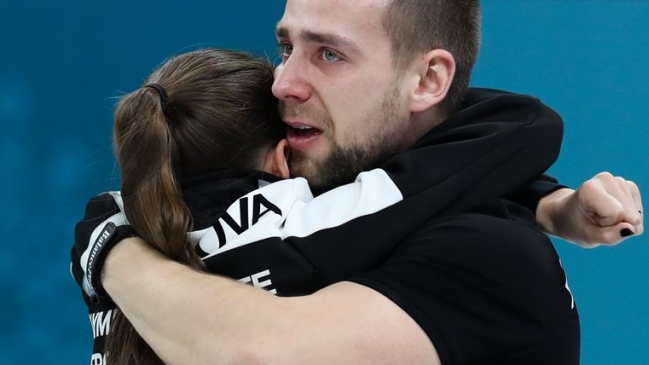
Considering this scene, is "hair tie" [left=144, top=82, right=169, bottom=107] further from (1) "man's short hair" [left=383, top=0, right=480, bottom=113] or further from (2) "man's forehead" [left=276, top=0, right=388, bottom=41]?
(1) "man's short hair" [left=383, top=0, right=480, bottom=113]

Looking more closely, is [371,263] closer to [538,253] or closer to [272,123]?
[538,253]

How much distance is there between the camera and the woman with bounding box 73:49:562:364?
1.22 meters

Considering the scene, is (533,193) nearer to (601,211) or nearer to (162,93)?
(601,211)

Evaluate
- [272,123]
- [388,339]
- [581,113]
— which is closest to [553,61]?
[581,113]

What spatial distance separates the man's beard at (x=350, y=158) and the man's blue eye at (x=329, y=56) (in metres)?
0.10

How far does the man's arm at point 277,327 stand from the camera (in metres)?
1.09

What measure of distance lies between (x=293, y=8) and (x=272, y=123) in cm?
18

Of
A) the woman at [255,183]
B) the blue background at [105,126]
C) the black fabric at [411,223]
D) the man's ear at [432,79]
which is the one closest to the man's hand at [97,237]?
the woman at [255,183]

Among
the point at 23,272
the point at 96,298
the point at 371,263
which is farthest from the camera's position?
the point at 23,272

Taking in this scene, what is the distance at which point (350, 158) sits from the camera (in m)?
1.48

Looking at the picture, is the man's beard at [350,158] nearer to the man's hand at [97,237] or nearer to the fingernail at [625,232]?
the man's hand at [97,237]

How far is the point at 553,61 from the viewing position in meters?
2.62

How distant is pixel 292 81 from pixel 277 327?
47cm

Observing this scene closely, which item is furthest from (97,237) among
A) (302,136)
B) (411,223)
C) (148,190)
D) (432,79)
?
(432,79)
